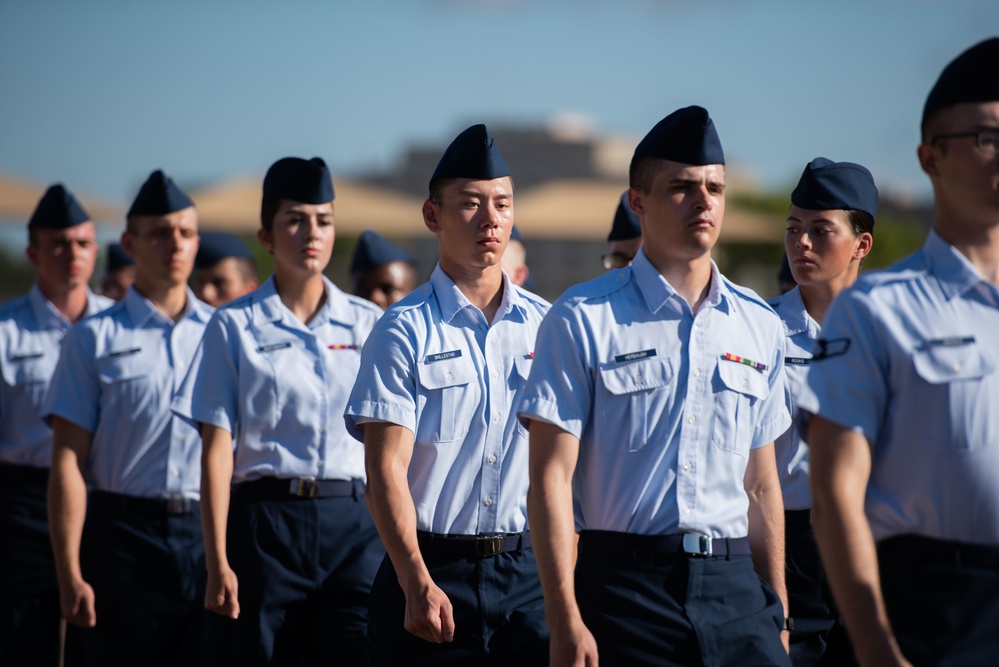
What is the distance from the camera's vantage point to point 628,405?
13.4ft

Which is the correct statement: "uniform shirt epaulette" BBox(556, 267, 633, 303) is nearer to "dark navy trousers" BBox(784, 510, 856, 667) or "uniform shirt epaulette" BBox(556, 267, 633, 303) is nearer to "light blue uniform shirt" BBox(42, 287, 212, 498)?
"dark navy trousers" BBox(784, 510, 856, 667)

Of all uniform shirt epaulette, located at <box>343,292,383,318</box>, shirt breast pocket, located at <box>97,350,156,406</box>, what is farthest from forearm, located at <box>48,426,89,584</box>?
uniform shirt epaulette, located at <box>343,292,383,318</box>

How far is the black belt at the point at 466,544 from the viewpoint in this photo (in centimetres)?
476

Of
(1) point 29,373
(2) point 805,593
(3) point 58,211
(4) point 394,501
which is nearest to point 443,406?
(4) point 394,501

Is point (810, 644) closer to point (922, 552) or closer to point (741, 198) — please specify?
point (922, 552)

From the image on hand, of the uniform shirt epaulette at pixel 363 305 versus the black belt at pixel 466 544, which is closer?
the black belt at pixel 466 544

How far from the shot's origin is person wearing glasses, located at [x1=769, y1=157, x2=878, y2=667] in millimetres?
5367

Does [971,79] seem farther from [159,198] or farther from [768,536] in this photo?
[159,198]

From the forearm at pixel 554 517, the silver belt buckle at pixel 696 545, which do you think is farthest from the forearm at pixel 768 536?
the forearm at pixel 554 517

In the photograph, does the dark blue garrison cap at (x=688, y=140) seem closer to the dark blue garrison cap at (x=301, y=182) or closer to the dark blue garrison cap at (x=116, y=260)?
the dark blue garrison cap at (x=301, y=182)

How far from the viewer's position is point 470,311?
16.4 feet

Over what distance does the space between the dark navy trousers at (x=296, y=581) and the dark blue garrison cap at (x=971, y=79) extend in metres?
3.21

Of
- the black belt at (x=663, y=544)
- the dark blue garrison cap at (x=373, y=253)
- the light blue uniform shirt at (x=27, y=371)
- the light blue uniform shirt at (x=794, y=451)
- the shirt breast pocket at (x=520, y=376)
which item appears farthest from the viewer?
the dark blue garrison cap at (x=373, y=253)

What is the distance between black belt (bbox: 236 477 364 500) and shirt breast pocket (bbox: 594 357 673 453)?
6.86ft
